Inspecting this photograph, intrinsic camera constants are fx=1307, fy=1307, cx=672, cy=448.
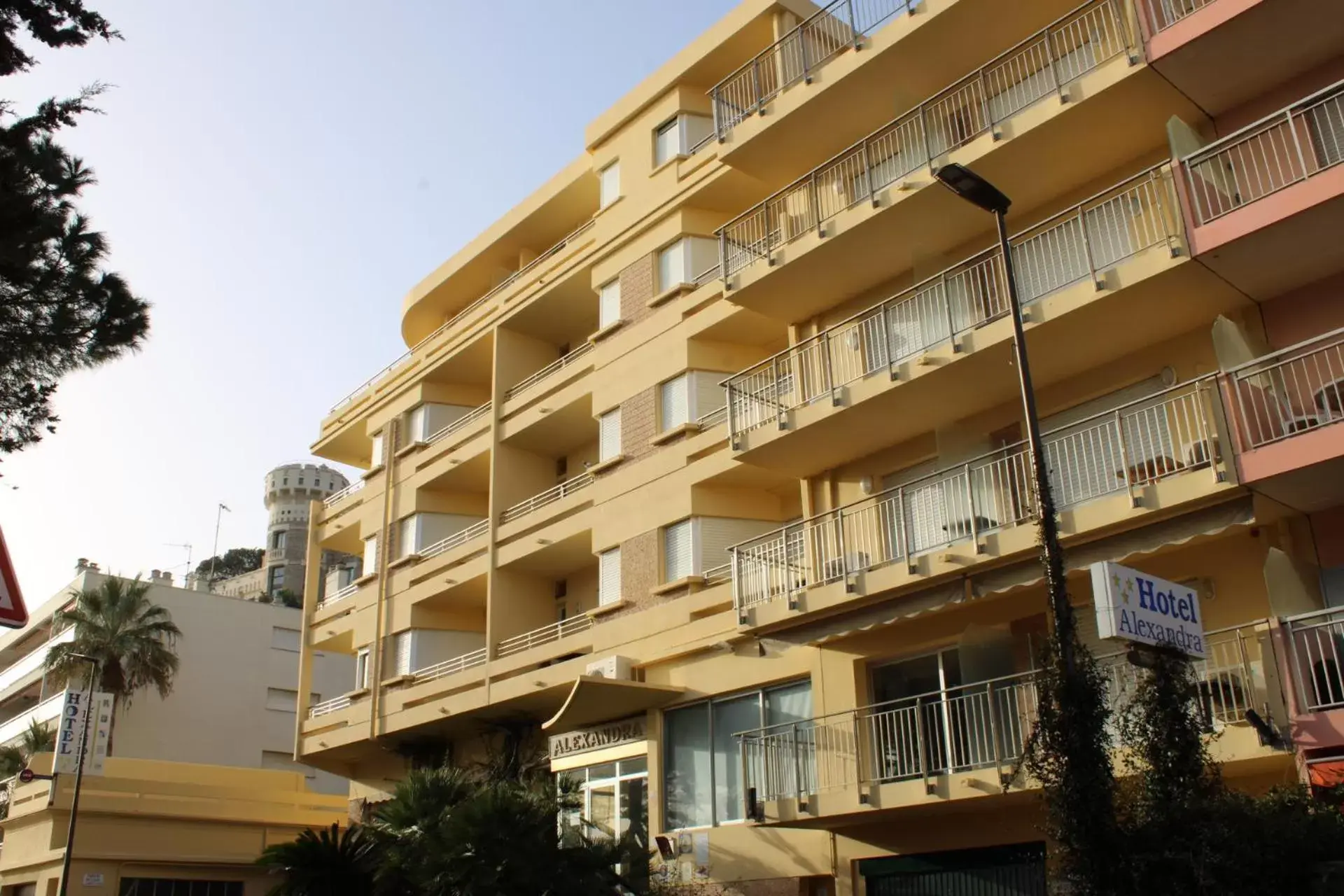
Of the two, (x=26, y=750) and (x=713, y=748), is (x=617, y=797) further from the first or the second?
(x=26, y=750)

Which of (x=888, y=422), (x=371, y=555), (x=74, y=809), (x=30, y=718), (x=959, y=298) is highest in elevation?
(x=371, y=555)

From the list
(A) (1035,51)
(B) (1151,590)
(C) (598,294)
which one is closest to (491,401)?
(C) (598,294)

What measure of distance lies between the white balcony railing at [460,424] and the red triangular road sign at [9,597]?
24.0 m

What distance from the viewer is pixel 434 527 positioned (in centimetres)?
3234

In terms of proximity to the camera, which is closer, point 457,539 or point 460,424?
point 457,539

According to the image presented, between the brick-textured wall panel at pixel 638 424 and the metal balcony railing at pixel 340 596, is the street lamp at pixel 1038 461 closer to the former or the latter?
the brick-textured wall panel at pixel 638 424


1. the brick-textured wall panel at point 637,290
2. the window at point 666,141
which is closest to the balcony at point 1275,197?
the brick-textured wall panel at point 637,290

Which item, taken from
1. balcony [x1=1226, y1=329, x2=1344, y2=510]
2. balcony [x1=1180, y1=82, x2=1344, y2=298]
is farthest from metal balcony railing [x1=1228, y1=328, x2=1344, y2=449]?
balcony [x1=1180, y1=82, x2=1344, y2=298]

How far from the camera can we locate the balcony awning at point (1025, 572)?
1452 centimetres

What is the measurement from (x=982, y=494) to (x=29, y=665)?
54922mm

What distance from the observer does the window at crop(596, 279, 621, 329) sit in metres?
27.3

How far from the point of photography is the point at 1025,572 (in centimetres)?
1641

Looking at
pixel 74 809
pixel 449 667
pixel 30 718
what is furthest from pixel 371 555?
pixel 30 718

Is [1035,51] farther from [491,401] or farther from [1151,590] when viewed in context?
[491,401]
